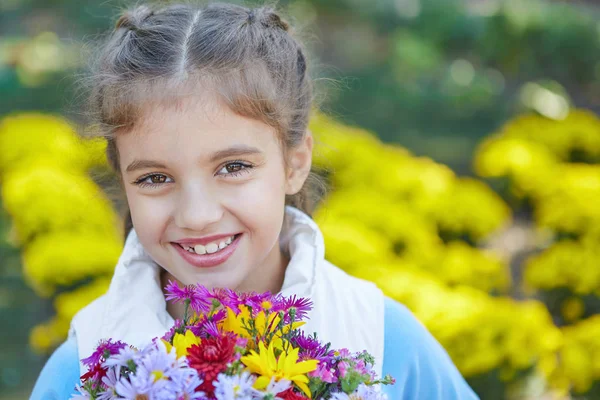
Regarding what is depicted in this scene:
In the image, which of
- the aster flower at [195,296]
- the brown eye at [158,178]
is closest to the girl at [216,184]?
the brown eye at [158,178]

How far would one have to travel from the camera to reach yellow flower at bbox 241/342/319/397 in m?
0.99

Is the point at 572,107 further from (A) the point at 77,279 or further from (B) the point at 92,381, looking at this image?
(B) the point at 92,381

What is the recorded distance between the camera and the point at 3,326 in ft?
13.3

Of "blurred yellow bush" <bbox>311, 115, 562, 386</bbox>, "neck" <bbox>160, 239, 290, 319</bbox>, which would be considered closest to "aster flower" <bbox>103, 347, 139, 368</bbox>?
"neck" <bbox>160, 239, 290, 319</bbox>

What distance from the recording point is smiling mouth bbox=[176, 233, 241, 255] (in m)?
1.44

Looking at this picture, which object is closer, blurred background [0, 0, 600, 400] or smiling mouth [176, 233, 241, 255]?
smiling mouth [176, 233, 241, 255]

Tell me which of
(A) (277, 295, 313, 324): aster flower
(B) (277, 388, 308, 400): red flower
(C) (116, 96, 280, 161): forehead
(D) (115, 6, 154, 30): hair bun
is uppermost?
(D) (115, 6, 154, 30): hair bun

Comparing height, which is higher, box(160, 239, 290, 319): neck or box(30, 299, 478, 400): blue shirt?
box(160, 239, 290, 319): neck

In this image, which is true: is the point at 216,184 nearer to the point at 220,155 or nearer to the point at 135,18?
the point at 220,155

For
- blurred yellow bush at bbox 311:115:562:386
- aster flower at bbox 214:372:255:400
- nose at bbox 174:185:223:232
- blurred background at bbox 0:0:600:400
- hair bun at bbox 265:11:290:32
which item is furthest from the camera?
blurred background at bbox 0:0:600:400

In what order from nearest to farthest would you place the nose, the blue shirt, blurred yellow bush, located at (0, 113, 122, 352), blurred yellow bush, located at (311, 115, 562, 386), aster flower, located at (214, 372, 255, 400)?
aster flower, located at (214, 372, 255, 400) < the nose < the blue shirt < blurred yellow bush, located at (311, 115, 562, 386) < blurred yellow bush, located at (0, 113, 122, 352)

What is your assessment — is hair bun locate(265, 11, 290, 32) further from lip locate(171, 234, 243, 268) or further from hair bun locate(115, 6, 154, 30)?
lip locate(171, 234, 243, 268)

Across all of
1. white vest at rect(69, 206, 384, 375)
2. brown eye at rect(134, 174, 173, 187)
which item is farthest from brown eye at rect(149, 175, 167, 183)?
white vest at rect(69, 206, 384, 375)

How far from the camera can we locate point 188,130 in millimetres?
1375
